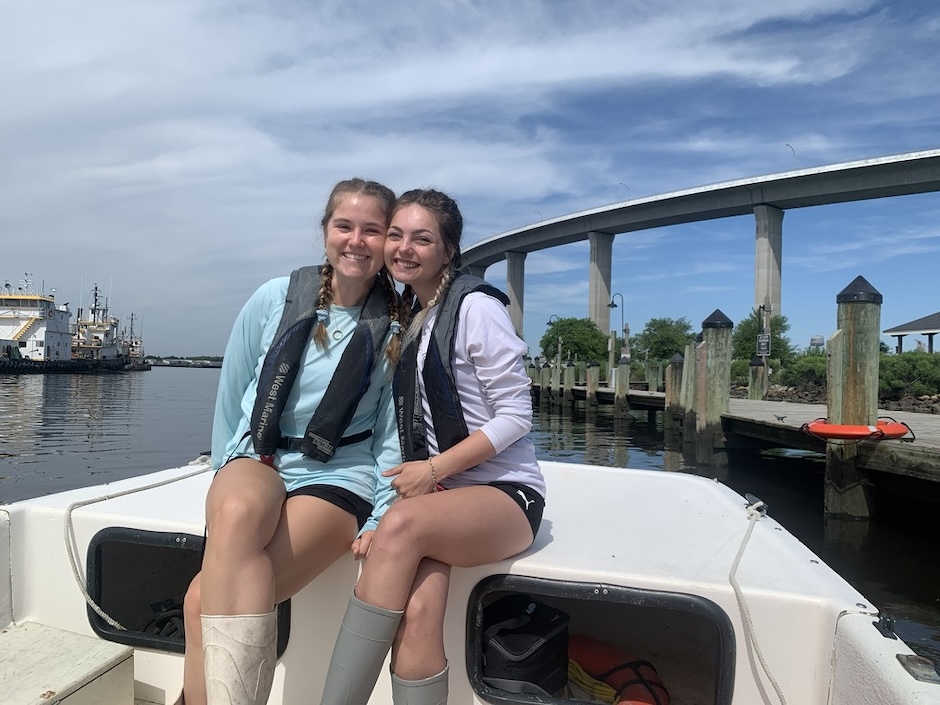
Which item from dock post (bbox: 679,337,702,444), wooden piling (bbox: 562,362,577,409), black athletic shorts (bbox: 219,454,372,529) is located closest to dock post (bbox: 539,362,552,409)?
wooden piling (bbox: 562,362,577,409)

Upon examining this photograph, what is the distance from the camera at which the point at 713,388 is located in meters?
12.5

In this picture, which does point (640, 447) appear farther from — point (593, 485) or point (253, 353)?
point (253, 353)

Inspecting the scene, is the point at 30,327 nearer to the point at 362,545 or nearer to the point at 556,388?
the point at 556,388

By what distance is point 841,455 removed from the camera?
24.4 ft

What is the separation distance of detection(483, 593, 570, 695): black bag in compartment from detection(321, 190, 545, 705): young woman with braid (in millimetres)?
286

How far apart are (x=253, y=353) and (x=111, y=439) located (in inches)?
744

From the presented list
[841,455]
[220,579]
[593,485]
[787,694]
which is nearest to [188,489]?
[220,579]

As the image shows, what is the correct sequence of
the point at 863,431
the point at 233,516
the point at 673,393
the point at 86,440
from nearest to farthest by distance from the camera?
the point at 233,516, the point at 863,431, the point at 673,393, the point at 86,440

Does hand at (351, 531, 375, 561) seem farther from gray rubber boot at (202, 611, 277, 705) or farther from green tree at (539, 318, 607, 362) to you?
green tree at (539, 318, 607, 362)

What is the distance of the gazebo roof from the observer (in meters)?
38.8

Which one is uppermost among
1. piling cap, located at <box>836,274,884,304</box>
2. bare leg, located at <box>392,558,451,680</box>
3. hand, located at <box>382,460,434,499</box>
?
piling cap, located at <box>836,274,884,304</box>

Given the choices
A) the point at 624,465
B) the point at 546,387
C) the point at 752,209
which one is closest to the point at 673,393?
the point at 624,465

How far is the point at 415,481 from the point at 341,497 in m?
0.25

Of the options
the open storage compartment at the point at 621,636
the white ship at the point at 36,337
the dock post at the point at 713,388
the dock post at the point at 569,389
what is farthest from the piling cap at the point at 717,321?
the white ship at the point at 36,337
